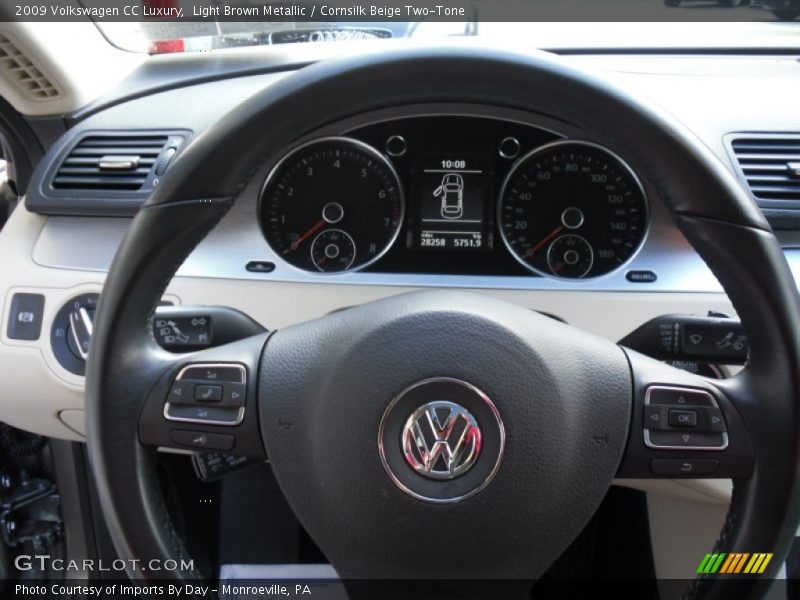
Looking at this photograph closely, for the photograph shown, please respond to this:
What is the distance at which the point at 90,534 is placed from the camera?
228cm

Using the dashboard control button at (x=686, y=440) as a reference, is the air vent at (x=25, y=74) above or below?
above

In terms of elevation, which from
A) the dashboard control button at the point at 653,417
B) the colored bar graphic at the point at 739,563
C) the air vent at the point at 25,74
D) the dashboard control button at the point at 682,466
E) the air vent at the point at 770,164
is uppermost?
the air vent at the point at 25,74

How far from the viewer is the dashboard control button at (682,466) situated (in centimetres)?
105

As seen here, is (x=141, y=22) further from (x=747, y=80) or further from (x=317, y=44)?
(x=747, y=80)

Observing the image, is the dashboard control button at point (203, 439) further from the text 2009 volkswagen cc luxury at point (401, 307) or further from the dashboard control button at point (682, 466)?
the dashboard control button at point (682, 466)

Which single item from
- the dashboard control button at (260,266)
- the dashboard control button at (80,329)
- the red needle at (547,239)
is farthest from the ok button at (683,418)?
the dashboard control button at (80,329)

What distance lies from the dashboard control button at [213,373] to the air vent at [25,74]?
43.8 inches

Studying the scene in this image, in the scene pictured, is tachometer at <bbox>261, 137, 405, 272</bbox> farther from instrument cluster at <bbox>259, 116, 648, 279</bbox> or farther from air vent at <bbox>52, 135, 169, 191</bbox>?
air vent at <bbox>52, 135, 169, 191</bbox>

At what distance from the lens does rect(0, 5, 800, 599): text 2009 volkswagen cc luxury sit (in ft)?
3.30

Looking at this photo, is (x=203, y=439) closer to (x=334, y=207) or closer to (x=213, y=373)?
(x=213, y=373)

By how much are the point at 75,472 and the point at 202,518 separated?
1.21ft

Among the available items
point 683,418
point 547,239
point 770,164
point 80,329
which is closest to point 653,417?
point 683,418

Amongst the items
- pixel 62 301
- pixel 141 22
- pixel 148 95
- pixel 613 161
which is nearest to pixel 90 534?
pixel 62 301

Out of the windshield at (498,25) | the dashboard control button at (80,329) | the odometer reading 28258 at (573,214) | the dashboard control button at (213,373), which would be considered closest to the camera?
the dashboard control button at (213,373)
